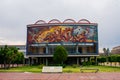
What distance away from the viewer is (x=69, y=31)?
86312mm

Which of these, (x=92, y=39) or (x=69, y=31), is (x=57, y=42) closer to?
(x=69, y=31)

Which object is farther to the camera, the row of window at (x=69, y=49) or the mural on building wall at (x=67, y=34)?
the row of window at (x=69, y=49)

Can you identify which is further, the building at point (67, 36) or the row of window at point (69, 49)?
the row of window at point (69, 49)

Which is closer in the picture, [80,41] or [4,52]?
[4,52]

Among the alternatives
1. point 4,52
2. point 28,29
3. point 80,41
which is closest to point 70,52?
point 80,41

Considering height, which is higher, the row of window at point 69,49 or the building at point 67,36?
the building at point 67,36

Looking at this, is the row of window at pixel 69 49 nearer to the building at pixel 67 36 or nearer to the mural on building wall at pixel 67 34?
the building at pixel 67 36

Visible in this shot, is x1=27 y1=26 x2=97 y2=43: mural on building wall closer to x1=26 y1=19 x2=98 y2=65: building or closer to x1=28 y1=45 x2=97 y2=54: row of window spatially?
x1=26 y1=19 x2=98 y2=65: building

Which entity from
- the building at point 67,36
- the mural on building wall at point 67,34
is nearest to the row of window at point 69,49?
the building at point 67,36

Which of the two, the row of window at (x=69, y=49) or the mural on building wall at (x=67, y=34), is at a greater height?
the mural on building wall at (x=67, y=34)

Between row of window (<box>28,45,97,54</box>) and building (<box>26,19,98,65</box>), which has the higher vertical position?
building (<box>26,19,98,65</box>)

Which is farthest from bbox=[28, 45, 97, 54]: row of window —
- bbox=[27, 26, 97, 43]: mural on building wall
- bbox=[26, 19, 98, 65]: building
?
bbox=[27, 26, 97, 43]: mural on building wall

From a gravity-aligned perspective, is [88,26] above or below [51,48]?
above

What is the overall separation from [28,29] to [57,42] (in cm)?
1143
